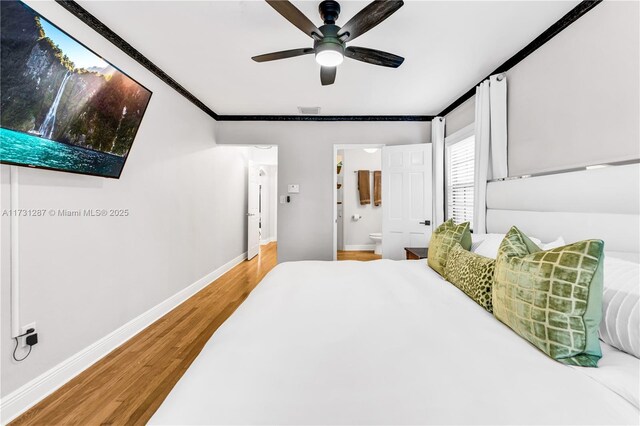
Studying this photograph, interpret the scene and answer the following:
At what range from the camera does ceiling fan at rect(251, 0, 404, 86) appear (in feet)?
4.81

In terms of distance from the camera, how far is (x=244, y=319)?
1.18 metres

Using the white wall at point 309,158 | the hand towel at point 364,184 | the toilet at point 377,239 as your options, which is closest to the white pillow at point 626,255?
the white wall at point 309,158

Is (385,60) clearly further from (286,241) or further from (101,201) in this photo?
(286,241)

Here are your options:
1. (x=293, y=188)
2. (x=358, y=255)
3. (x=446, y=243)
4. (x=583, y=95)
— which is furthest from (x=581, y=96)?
(x=358, y=255)

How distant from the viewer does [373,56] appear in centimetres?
198

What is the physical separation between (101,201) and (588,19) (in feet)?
12.0

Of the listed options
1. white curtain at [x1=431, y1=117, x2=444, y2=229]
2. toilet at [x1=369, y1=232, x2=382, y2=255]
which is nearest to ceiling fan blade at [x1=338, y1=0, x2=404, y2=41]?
white curtain at [x1=431, y1=117, x2=444, y2=229]

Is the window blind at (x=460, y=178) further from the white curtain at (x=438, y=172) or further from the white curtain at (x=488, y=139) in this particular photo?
the white curtain at (x=488, y=139)

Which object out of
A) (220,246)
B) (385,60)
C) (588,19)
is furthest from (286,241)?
(588,19)

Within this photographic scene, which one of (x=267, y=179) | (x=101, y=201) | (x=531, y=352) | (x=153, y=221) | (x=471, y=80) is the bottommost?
(x=531, y=352)

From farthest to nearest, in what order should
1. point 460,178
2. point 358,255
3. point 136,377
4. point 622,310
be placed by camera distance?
point 358,255, point 460,178, point 136,377, point 622,310

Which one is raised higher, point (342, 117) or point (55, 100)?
point (342, 117)

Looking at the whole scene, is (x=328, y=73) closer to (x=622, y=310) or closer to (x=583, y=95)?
(x=583, y=95)

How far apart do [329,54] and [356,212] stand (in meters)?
4.68
